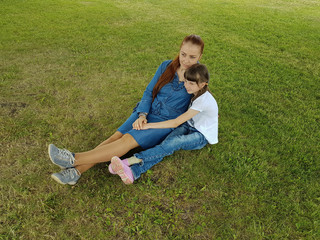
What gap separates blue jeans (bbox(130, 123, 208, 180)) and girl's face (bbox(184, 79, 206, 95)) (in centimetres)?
53

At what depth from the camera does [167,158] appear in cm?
362

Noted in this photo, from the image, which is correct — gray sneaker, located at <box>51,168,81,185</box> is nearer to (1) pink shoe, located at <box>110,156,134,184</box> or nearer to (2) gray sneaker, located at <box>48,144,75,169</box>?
(2) gray sneaker, located at <box>48,144,75,169</box>

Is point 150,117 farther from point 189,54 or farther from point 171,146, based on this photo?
point 189,54

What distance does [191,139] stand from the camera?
3.54 meters

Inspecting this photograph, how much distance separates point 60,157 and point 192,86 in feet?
6.10

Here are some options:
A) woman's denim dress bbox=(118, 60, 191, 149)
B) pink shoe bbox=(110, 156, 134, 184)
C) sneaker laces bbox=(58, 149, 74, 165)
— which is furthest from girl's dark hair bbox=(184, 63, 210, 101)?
sneaker laces bbox=(58, 149, 74, 165)

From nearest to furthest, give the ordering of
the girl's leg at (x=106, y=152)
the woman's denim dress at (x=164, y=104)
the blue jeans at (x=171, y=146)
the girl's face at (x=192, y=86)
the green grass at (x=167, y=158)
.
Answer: the green grass at (x=167, y=158) → the girl's leg at (x=106, y=152) → the blue jeans at (x=171, y=146) → the girl's face at (x=192, y=86) → the woman's denim dress at (x=164, y=104)

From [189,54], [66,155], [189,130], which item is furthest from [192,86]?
[66,155]

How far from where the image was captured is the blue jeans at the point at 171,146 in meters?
3.27

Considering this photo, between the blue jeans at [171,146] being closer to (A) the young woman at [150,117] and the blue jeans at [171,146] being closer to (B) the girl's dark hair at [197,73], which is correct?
(A) the young woman at [150,117]

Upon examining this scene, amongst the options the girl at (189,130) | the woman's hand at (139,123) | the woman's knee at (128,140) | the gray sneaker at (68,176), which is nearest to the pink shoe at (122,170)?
the girl at (189,130)

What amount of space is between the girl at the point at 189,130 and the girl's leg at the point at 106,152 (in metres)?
0.15

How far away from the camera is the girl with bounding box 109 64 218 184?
10.5 feet

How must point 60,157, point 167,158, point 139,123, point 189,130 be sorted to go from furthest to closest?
1. point 189,130
2. point 167,158
3. point 139,123
4. point 60,157
